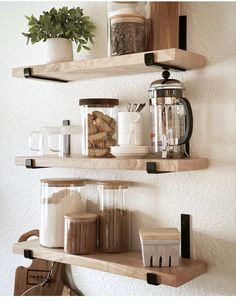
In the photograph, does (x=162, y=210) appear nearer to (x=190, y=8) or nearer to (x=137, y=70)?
(x=137, y=70)

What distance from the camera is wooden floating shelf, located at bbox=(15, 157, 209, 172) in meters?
1.25

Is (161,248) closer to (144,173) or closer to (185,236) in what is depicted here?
(185,236)

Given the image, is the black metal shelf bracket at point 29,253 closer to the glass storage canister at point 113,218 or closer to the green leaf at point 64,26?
the glass storage canister at point 113,218

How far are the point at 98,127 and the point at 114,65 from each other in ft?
0.69

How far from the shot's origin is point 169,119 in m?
1.34

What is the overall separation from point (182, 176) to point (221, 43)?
398mm

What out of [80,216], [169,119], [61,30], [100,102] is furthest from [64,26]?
[80,216]

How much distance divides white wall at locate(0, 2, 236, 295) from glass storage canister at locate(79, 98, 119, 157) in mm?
108

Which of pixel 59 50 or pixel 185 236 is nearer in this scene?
pixel 185 236

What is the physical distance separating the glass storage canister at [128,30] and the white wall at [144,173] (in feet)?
0.50

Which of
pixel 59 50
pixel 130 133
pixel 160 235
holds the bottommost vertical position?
pixel 160 235

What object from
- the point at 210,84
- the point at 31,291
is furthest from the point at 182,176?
the point at 31,291

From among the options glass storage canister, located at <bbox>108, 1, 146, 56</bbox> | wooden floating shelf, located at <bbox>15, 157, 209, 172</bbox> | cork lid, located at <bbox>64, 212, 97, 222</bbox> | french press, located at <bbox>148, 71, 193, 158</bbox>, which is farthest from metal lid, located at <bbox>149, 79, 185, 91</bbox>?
cork lid, located at <bbox>64, 212, 97, 222</bbox>

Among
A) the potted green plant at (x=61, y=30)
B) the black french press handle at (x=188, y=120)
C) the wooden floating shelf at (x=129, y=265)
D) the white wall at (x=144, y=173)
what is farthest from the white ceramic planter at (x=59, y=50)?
the wooden floating shelf at (x=129, y=265)
